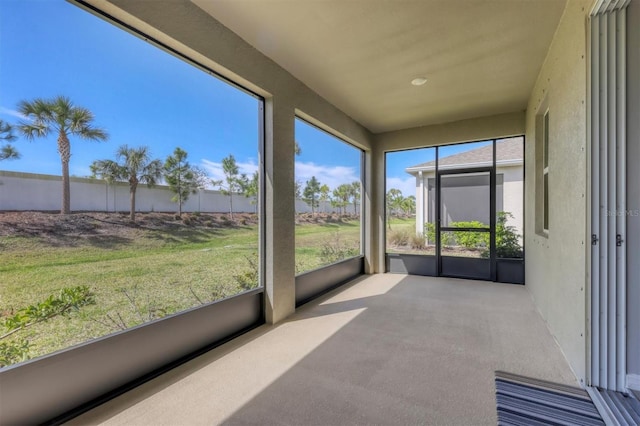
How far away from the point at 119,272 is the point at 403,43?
10.2 feet

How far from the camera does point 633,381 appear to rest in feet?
5.98

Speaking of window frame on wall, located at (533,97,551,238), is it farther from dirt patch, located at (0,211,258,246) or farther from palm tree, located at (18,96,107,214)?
palm tree, located at (18,96,107,214)

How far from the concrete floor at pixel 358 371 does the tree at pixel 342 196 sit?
189 cm

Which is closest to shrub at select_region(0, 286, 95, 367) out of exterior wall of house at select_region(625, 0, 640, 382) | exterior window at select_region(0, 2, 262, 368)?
exterior window at select_region(0, 2, 262, 368)

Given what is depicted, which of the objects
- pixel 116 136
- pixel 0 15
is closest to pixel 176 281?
pixel 116 136

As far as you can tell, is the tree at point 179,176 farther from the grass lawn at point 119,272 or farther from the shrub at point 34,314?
the shrub at point 34,314

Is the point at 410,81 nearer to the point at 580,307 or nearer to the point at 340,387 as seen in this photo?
the point at 580,307

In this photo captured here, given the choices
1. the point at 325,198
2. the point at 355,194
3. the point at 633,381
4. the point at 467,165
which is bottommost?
the point at 633,381

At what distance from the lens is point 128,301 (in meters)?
2.07

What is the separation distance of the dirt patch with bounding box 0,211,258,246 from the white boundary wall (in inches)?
1.7

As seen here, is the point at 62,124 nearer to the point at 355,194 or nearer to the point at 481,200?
the point at 355,194

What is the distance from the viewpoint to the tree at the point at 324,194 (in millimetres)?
4436

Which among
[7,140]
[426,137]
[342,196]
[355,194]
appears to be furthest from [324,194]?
[7,140]

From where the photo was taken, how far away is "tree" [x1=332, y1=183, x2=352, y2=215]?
4.87 metres
